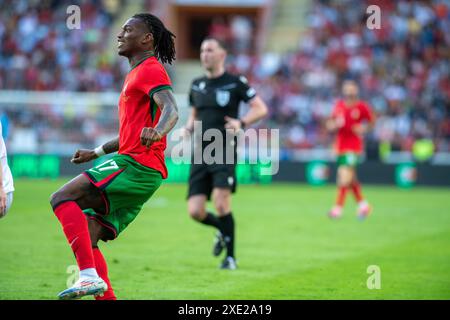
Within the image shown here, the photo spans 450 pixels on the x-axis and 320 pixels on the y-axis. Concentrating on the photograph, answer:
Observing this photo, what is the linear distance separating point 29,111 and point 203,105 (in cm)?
1669

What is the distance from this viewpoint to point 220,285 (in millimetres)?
8555

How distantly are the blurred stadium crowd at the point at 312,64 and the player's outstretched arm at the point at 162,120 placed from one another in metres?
18.8

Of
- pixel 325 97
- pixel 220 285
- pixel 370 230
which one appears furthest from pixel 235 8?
pixel 220 285

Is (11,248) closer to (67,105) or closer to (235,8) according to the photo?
(67,105)

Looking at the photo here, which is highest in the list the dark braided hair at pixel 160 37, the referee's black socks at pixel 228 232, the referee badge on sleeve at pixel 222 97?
the dark braided hair at pixel 160 37

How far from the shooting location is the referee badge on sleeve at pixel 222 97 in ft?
33.2

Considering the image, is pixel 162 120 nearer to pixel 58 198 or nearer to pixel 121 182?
pixel 121 182

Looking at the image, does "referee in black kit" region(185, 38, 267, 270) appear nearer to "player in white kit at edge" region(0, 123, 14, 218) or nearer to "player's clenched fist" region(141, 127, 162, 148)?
"player in white kit at edge" region(0, 123, 14, 218)

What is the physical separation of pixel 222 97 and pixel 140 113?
3.60 metres

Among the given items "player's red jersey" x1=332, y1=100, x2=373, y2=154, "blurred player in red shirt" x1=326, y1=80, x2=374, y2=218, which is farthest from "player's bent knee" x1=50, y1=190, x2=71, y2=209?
"player's red jersey" x1=332, y1=100, x2=373, y2=154

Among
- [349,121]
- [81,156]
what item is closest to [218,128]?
[81,156]

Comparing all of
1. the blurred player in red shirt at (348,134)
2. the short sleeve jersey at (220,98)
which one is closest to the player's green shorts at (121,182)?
the short sleeve jersey at (220,98)

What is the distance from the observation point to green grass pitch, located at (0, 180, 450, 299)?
8.29 meters

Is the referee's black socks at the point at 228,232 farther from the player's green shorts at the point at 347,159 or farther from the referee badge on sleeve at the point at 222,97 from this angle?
the player's green shorts at the point at 347,159
